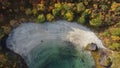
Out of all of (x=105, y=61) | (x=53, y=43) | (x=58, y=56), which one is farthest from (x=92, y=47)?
(x=53, y=43)

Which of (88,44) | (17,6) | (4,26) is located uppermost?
(17,6)

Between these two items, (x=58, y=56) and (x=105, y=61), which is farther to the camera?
(x=58, y=56)

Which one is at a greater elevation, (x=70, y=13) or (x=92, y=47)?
(x=70, y=13)

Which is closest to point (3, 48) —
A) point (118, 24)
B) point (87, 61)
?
point (87, 61)

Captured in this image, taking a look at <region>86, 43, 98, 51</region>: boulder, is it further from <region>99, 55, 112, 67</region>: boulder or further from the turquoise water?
<region>99, 55, 112, 67</region>: boulder

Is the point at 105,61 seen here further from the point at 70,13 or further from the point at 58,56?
the point at 70,13

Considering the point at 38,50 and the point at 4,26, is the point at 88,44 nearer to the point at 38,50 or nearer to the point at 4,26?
the point at 38,50

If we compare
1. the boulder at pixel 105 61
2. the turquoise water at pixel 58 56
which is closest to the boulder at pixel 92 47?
the turquoise water at pixel 58 56

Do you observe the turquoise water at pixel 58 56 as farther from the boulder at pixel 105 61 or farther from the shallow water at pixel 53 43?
the boulder at pixel 105 61
